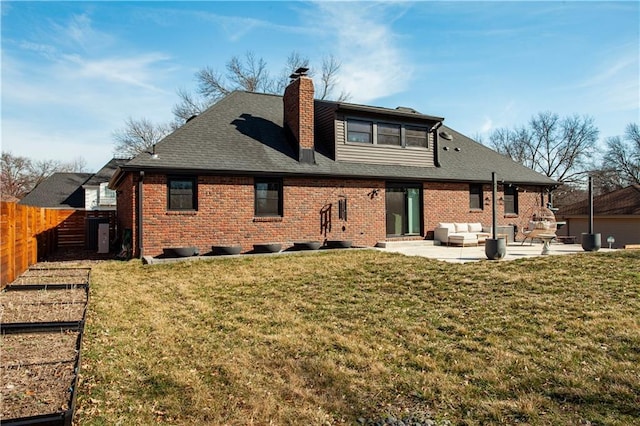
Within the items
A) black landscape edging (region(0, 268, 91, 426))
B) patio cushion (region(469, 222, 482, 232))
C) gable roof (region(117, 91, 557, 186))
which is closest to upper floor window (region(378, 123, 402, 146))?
gable roof (region(117, 91, 557, 186))

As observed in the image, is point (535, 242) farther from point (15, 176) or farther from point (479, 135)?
point (15, 176)

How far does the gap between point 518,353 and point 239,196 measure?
1007 cm

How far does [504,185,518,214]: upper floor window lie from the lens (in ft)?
61.1

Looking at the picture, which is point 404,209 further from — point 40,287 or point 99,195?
point 99,195

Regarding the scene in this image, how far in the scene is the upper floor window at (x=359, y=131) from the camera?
15.5 meters

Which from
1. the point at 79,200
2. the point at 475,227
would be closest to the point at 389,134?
the point at 475,227

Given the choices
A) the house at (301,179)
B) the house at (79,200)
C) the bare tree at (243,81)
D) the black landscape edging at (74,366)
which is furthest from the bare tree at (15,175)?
the black landscape edging at (74,366)

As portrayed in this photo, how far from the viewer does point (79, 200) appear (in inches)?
1291

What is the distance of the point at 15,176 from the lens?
44125 mm

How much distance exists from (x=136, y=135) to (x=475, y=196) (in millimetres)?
29592

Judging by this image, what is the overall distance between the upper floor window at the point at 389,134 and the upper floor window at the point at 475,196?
3.94 m

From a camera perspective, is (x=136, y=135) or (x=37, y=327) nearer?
(x=37, y=327)

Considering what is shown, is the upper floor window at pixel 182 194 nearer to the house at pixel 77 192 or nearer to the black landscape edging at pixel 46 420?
the black landscape edging at pixel 46 420

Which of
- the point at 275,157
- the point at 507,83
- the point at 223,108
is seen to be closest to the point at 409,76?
the point at 507,83
